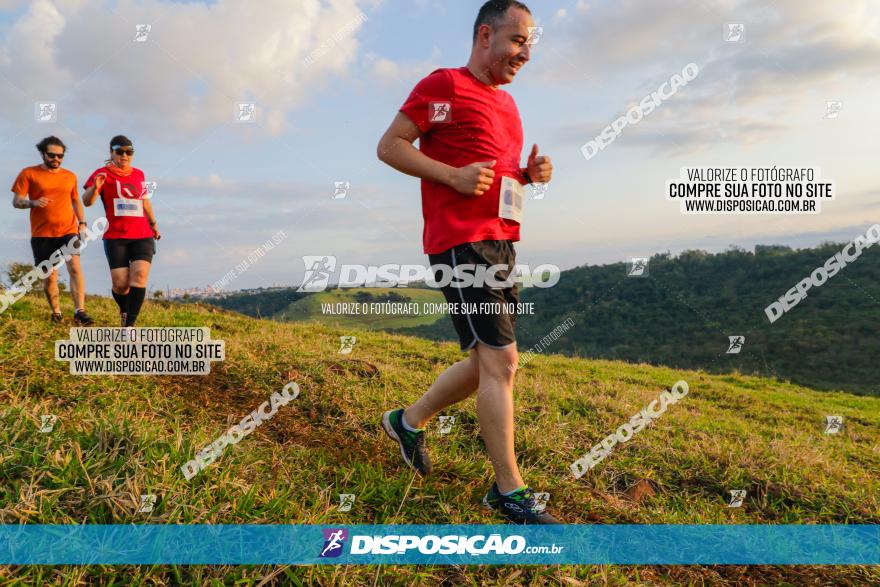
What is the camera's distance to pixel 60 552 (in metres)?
2.01

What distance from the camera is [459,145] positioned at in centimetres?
285

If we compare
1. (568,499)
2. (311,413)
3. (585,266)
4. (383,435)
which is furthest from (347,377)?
(585,266)

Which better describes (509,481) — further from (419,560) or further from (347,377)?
(347,377)

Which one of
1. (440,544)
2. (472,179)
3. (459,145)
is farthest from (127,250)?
(440,544)

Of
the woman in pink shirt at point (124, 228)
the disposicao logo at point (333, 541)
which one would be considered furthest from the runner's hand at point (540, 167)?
the woman in pink shirt at point (124, 228)

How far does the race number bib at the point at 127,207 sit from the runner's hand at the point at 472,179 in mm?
4839

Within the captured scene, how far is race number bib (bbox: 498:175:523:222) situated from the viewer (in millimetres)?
2832

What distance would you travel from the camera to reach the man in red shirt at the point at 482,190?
2746mm

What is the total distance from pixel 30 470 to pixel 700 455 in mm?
4438

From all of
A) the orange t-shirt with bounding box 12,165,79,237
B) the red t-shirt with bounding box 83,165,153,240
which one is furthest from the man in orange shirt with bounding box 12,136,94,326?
the red t-shirt with bounding box 83,165,153,240

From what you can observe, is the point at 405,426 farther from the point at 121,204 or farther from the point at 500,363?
the point at 121,204

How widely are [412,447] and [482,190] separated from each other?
63.1 inches

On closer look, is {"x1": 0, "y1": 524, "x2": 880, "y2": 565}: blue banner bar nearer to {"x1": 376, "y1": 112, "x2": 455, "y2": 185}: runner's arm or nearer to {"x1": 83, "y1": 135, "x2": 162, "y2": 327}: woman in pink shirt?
{"x1": 376, "y1": 112, "x2": 455, "y2": 185}: runner's arm

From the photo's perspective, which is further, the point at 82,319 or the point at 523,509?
the point at 82,319
